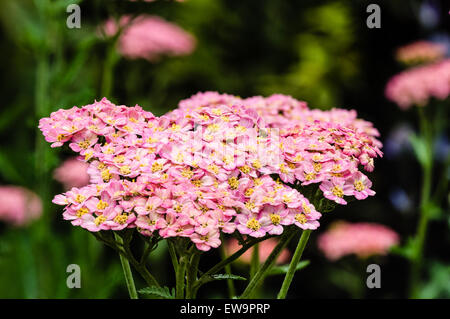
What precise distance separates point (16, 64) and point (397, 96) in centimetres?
308

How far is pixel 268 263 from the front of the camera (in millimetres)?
1147

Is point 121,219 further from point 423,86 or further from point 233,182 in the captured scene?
point 423,86

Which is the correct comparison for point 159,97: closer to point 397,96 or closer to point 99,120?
point 397,96

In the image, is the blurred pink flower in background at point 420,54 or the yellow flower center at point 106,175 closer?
the yellow flower center at point 106,175

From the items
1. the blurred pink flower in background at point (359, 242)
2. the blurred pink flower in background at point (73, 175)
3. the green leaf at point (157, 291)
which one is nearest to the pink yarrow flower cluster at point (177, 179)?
the green leaf at point (157, 291)

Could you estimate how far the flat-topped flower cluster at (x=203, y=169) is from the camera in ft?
3.33

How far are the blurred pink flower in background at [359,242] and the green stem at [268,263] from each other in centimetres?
148

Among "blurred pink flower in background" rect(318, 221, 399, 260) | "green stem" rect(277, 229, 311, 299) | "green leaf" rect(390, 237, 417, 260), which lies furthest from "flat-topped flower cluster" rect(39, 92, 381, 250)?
"blurred pink flower in background" rect(318, 221, 399, 260)

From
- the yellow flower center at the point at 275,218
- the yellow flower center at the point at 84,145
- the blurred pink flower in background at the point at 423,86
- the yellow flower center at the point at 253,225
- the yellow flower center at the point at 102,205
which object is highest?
the blurred pink flower in background at the point at 423,86

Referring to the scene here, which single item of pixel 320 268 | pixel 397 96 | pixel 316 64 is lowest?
pixel 320 268

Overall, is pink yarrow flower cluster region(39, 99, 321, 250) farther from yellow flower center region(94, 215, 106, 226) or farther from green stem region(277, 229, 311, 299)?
green stem region(277, 229, 311, 299)

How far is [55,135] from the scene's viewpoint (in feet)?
3.90

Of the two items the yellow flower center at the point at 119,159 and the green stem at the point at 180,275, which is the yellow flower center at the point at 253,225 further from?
the yellow flower center at the point at 119,159
